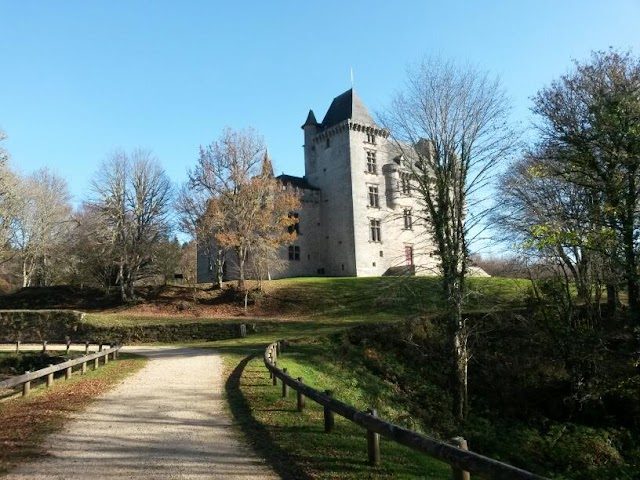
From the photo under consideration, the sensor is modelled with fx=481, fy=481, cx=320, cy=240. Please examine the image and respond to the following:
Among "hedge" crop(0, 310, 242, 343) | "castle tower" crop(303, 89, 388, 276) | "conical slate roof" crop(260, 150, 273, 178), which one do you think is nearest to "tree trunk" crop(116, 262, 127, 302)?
"hedge" crop(0, 310, 242, 343)

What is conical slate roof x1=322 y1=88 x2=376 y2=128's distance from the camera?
155 feet

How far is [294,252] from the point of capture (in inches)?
1837

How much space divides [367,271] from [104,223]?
74.2 feet

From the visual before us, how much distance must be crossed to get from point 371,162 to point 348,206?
17.9ft

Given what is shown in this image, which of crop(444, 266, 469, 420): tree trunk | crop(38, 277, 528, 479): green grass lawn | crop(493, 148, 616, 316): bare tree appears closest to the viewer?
crop(38, 277, 528, 479): green grass lawn

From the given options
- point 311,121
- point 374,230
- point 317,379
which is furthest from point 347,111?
point 317,379

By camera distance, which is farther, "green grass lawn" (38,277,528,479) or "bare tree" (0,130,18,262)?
"bare tree" (0,130,18,262)

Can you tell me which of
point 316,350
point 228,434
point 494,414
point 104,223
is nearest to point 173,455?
point 228,434

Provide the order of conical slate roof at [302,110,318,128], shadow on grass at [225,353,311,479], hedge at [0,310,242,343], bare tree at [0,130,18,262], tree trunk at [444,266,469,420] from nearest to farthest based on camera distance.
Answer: shadow on grass at [225,353,311,479] → tree trunk at [444,266,469,420] → hedge at [0,310,242,343] → bare tree at [0,130,18,262] → conical slate roof at [302,110,318,128]

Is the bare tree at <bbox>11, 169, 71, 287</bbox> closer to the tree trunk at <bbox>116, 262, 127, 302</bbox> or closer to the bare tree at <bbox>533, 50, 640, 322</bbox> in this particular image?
the tree trunk at <bbox>116, 262, 127, 302</bbox>

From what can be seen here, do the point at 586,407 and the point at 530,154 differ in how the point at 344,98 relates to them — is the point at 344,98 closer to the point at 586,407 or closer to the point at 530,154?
the point at 530,154

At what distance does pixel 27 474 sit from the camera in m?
5.53

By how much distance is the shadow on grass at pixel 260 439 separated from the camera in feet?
18.8

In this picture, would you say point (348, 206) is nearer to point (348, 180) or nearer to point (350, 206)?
point (350, 206)
